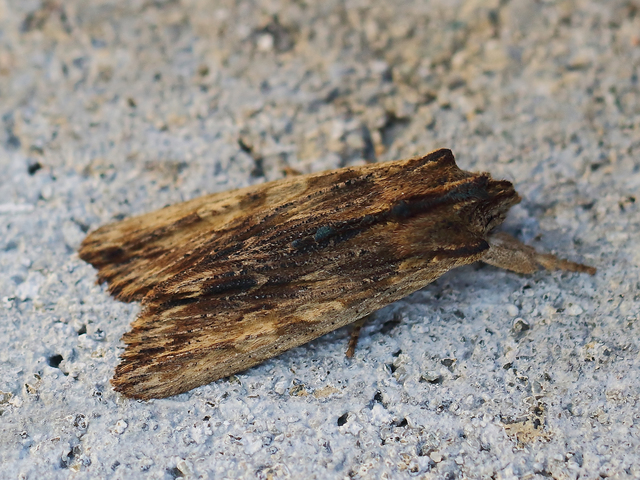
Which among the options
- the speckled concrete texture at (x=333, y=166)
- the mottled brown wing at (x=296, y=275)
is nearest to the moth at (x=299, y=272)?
the mottled brown wing at (x=296, y=275)

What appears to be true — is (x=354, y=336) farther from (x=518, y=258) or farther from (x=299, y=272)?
(x=518, y=258)

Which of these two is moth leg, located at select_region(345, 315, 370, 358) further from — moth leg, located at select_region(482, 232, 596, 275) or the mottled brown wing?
moth leg, located at select_region(482, 232, 596, 275)

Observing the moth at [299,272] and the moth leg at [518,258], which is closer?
the moth at [299,272]

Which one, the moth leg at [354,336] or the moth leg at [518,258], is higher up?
the moth leg at [518,258]

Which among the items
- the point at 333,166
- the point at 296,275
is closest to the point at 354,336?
the point at 296,275

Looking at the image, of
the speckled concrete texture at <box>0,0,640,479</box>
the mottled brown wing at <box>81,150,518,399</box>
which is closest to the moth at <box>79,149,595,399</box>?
the mottled brown wing at <box>81,150,518,399</box>

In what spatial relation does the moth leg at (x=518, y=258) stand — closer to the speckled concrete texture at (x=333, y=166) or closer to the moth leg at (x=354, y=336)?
the speckled concrete texture at (x=333, y=166)
